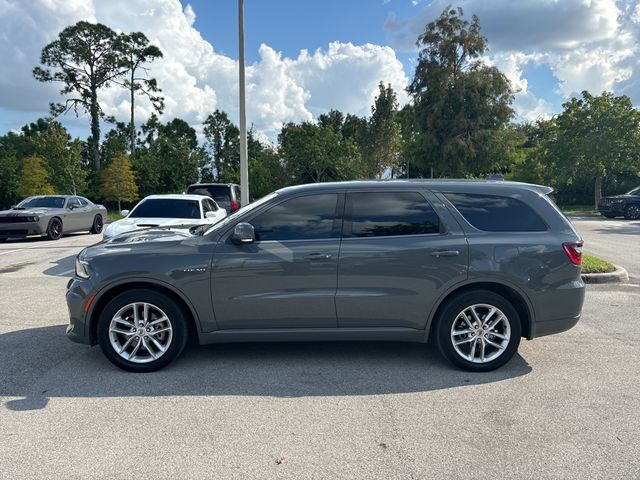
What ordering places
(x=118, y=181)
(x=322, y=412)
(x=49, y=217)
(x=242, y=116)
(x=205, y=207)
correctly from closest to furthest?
(x=322, y=412) → (x=205, y=207) → (x=242, y=116) → (x=49, y=217) → (x=118, y=181)

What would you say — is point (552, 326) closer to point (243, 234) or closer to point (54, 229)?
point (243, 234)

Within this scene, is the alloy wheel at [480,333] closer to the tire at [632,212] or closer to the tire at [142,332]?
the tire at [142,332]

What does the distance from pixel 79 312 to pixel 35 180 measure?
30.6 metres

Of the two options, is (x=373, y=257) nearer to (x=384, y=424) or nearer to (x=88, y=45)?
(x=384, y=424)

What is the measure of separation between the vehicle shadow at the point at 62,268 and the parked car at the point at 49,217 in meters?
4.58

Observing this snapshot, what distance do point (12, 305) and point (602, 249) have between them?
1314 centimetres

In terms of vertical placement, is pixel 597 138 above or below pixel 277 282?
above

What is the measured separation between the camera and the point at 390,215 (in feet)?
15.4

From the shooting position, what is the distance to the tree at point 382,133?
39844 mm

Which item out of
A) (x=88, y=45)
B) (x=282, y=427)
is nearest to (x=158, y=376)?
(x=282, y=427)

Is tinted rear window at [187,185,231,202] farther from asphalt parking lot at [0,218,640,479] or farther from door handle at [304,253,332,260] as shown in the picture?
door handle at [304,253,332,260]

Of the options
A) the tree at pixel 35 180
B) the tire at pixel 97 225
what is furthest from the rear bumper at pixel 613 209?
the tree at pixel 35 180

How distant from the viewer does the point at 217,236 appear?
181 inches

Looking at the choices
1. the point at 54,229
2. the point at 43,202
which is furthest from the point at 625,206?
the point at 43,202
